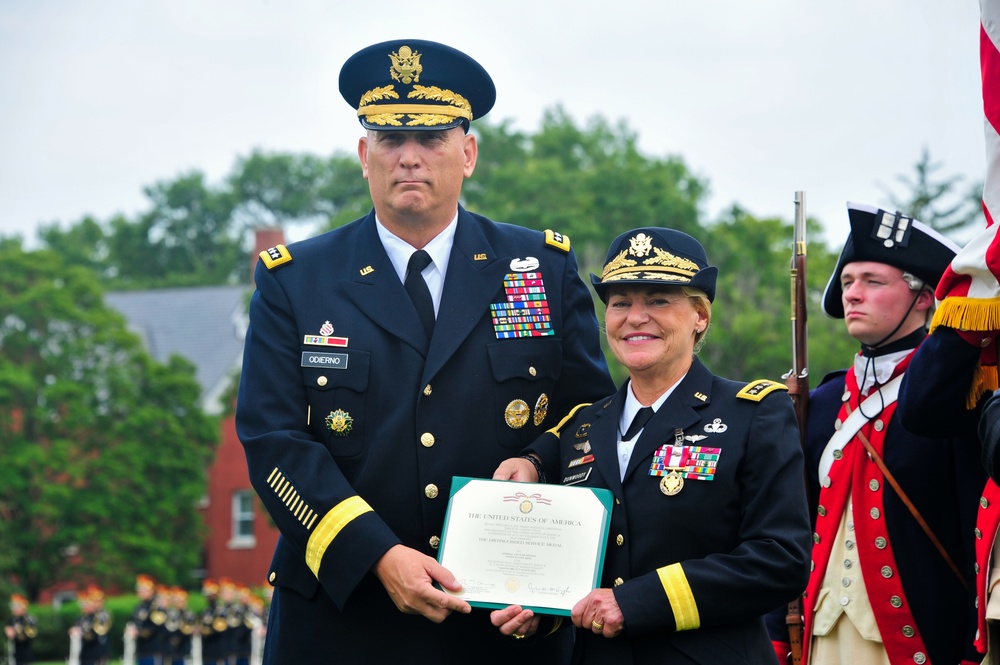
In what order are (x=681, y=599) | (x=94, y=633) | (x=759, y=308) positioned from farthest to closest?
(x=759, y=308) < (x=94, y=633) < (x=681, y=599)

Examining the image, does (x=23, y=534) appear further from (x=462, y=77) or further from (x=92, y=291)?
(x=462, y=77)

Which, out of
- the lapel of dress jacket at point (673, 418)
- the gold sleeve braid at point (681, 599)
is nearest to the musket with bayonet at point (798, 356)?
the lapel of dress jacket at point (673, 418)

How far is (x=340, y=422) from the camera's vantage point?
16.4 feet

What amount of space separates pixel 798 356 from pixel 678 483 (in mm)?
1709

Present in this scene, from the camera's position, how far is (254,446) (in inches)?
193

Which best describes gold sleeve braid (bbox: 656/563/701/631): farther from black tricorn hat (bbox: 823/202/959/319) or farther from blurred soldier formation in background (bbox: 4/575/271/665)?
blurred soldier formation in background (bbox: 4/575/271/665)

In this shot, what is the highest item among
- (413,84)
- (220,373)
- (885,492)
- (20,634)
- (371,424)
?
(413,84)

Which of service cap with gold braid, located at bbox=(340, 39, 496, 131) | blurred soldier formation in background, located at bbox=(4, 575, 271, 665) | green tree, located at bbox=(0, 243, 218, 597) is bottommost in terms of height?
blurred soldier formation in background, located at bbox=(4, 575, 271, 665)

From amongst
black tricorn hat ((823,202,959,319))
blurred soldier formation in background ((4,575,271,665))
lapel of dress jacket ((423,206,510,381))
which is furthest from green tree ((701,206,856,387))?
lapel of dress jacket ((423,206,510,381))

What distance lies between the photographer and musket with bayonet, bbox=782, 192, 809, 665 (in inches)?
225

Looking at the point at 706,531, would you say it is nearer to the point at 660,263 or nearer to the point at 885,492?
the point at 660,263

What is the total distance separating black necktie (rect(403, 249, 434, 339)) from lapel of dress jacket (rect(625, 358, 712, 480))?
98 centimetres

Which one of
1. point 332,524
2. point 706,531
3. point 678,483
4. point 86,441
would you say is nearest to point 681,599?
point 706,531

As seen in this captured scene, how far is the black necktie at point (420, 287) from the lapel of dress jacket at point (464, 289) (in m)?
0.06
